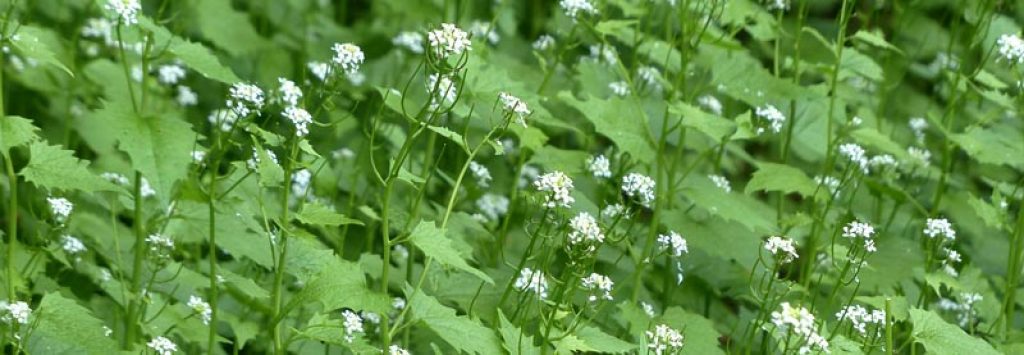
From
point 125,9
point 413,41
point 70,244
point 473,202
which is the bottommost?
point 473,202

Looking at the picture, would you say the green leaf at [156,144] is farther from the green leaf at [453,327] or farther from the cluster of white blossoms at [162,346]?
the green leaf at [453,327]

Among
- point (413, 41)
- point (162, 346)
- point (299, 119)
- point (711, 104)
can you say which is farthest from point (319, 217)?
point (711, 104)

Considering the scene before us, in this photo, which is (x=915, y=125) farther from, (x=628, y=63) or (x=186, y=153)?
(x=186, y=153)

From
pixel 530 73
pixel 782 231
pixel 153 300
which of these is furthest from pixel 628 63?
pixel 153 300

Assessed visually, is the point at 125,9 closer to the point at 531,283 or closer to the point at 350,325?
the point at 350,325

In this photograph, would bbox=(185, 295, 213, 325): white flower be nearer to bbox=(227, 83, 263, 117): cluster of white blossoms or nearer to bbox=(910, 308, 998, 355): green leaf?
bbox=(227, 83, 263, 117): cluster of white blossoms

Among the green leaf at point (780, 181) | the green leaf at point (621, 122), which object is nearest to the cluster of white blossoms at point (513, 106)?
the green leaf at point (621, 122)
